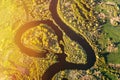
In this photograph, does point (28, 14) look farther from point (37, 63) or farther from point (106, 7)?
point (106, 7)

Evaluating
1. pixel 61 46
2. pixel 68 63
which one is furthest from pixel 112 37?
pixel 68 63

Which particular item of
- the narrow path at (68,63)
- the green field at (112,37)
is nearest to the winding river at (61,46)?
the narrow path at (68,63)

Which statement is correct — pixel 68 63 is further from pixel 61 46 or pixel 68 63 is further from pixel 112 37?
pixel 112 37

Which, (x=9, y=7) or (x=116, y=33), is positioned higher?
(x=9, y=7)

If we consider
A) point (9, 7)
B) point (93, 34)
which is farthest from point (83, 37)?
point (9, 7)

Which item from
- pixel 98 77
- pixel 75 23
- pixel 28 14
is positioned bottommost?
pixel 98 77

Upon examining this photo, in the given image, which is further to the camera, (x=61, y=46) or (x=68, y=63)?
(x=61, y=46)

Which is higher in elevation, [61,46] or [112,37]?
[61,46]

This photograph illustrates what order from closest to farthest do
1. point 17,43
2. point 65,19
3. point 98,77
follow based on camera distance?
point 98,77, point 17,43, point 65,19
